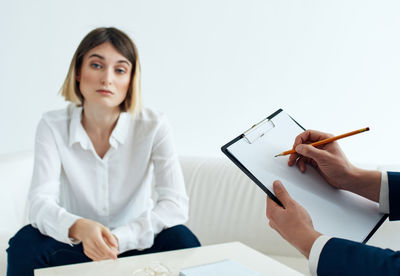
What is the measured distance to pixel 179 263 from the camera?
1.08 meters

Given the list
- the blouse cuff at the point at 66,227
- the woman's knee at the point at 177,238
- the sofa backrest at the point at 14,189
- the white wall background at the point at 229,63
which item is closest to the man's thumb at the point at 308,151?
the woman's knee at the point at 177,238

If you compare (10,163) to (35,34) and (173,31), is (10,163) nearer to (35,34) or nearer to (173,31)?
(35,34)

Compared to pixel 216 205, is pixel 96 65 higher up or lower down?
higher up

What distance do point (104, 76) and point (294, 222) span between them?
35.4 inches

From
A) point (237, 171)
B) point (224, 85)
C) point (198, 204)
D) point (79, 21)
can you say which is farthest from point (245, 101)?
point (79, 21)

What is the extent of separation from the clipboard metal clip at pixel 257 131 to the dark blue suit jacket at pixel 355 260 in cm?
26

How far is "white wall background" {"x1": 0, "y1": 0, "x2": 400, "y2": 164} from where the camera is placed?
2338 millimetres

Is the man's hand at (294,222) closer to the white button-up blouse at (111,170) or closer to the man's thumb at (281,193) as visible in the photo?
the man's thumb at (281,193)

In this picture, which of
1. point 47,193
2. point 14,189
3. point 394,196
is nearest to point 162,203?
point 47,193

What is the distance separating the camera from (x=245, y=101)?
8.23ft

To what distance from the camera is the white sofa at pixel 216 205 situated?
76.2 inches

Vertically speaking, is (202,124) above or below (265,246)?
above

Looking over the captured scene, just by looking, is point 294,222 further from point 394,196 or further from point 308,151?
point 394,196

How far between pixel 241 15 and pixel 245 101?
49cm
